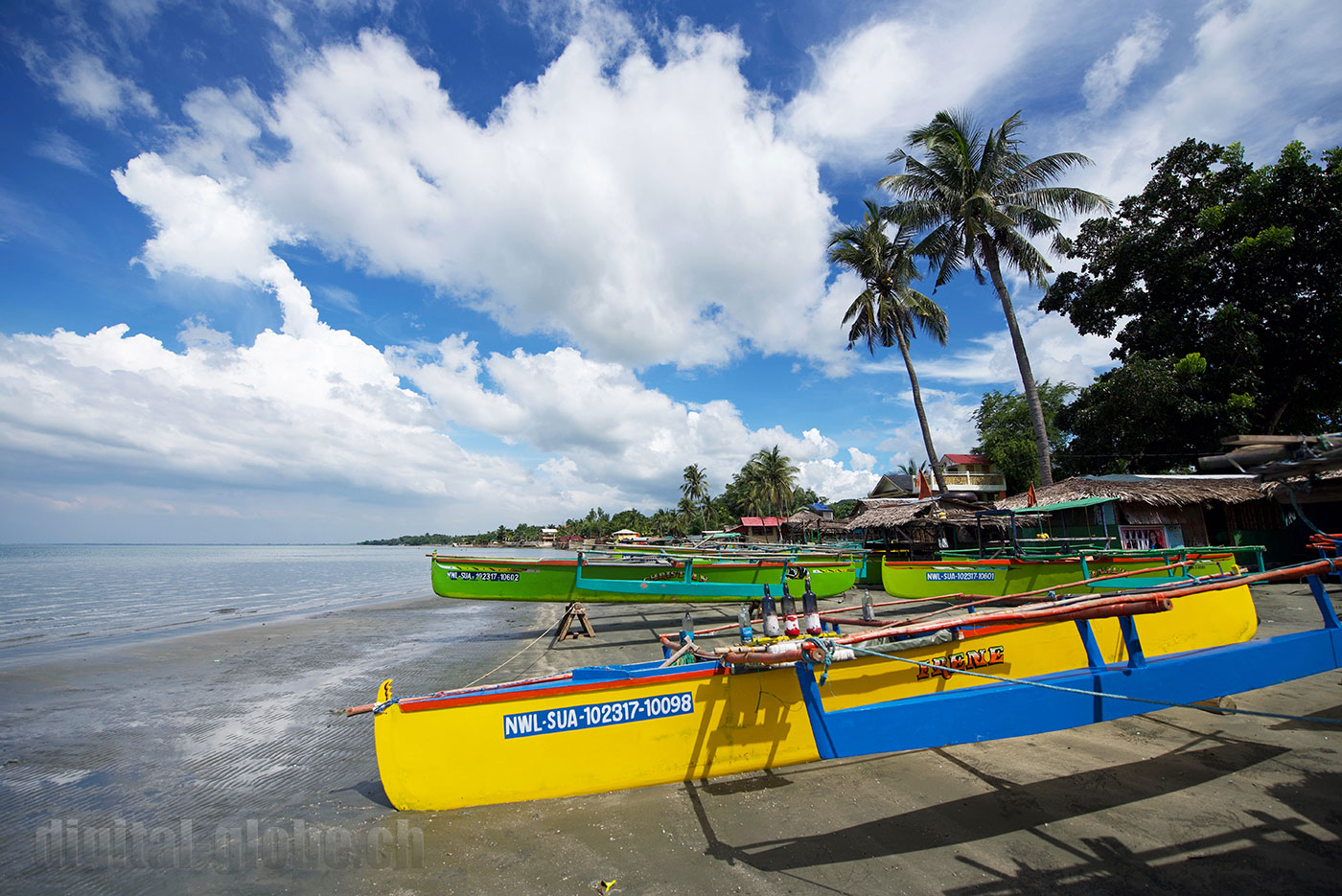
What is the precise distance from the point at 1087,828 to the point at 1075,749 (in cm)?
159

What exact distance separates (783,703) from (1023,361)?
18.9 metres

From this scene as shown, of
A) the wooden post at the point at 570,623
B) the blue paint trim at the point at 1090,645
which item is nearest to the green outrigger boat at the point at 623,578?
the wooden post at the point at 570,623

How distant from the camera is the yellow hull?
4.34 metres

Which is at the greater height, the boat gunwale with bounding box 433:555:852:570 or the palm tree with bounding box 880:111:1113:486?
the palm tree with bounding box 880:111:1113:486

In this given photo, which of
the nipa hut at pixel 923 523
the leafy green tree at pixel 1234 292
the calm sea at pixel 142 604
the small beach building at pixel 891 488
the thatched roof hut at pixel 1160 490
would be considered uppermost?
the leafy green tree at pixel 1234 292

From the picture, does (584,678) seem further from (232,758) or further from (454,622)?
(454,622)

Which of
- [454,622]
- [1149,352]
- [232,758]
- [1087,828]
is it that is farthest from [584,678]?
[1149,352]

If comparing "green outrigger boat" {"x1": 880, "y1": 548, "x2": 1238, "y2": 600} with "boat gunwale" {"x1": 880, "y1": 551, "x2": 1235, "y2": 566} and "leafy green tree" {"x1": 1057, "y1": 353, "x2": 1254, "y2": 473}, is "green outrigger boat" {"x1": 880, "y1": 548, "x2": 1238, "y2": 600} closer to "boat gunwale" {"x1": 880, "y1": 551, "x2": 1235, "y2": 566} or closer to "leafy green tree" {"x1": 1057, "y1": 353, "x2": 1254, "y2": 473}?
"boat gunwale" {"x1": 880, "y1": 551, "x2": 1235, "y2": 566}

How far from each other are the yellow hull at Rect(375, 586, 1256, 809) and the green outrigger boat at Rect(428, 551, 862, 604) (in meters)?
7.73

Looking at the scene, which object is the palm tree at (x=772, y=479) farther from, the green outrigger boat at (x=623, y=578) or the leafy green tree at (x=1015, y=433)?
the green outrigger boat at (x=623, y=578)

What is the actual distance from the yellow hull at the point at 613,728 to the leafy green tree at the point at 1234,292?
72.6 feet

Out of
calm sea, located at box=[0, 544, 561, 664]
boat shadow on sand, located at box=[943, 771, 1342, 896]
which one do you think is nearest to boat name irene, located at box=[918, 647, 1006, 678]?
boat shadow on sand, located at box=[943, 771, 1342, 896]

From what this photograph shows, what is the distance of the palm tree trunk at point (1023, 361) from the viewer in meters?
18.6

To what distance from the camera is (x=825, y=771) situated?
5102mm
